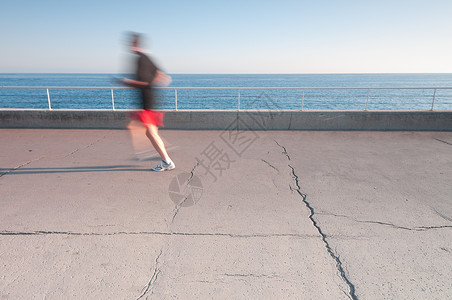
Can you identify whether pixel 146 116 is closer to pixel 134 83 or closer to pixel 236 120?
pixel 134 83

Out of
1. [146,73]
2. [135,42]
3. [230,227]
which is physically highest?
[135,42]

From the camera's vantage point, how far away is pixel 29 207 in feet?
10.8

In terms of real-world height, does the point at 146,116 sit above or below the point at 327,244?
above

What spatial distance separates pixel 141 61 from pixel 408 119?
749 centimetres

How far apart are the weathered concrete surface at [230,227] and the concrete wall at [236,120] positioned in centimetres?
250

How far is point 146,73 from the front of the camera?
4.18 meters

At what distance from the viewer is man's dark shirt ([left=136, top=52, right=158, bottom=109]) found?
415 centimetres

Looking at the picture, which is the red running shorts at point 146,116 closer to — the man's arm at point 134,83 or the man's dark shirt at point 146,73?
the man's dark shirt at point 146,73

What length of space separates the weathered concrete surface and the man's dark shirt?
4.05 ft

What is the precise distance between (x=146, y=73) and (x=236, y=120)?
4.14 metres

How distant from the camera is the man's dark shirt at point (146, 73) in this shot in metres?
4.15

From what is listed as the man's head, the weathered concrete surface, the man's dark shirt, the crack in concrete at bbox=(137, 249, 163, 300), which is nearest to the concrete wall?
the weathered concrete surface

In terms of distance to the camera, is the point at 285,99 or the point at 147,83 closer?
the point at 147,83

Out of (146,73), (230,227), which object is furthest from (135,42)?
(230,227)
